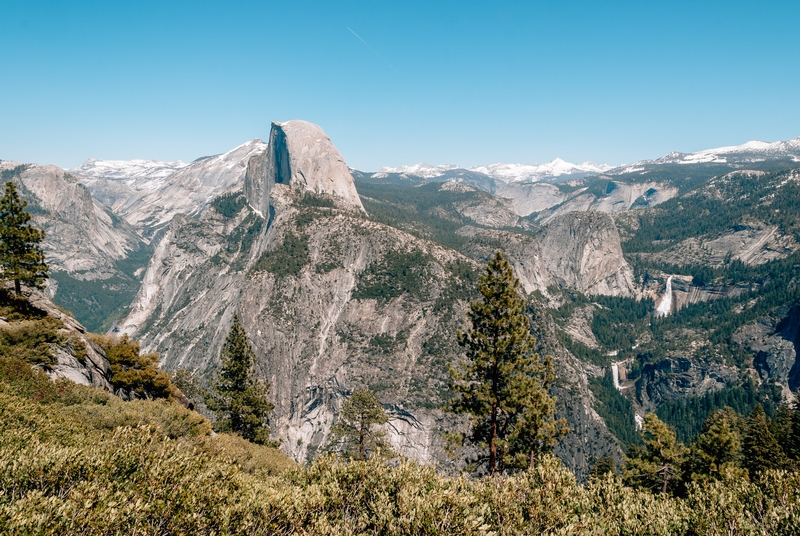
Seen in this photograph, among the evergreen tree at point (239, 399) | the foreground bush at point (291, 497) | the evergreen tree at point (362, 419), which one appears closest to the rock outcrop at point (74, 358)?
the foreground bush at point (291, 497)

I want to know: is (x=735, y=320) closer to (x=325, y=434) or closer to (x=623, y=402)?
(x=623, y=402)

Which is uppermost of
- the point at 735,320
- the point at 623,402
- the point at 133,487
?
the point at 133,487

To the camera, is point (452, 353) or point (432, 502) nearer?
→ point (432, 502)

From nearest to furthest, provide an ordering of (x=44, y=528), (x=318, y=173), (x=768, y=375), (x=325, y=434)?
(x=44, y=528) < (x=325, y=434) < (x=768, y=375) < (x=318, y=173)

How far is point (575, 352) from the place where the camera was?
196875mm

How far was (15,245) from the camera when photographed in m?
35.8

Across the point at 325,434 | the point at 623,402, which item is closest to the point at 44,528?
the point at 325,434

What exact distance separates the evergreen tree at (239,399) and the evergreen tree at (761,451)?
175 feet

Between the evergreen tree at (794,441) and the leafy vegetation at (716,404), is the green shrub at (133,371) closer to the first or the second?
the evergreen tree at (794,441)

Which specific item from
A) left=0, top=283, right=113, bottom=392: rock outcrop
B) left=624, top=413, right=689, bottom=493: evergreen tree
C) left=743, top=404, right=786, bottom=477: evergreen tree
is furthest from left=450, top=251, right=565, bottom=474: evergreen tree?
left=743, top=404, right=786, bottom=477: evergreen tree

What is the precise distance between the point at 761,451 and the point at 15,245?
7821 centimetres

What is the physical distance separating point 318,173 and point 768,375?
206 metres

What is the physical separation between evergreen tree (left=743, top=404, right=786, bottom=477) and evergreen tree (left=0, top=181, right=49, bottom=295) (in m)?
74.0

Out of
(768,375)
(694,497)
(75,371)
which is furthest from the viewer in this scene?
(768,375)
